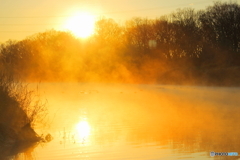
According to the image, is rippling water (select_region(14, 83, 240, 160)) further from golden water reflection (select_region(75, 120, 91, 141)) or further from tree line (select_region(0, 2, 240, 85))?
tree line (select_region(0, 2, 240, 85))

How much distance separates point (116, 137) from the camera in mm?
14000

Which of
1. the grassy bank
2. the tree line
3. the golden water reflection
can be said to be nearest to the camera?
the grassy bank

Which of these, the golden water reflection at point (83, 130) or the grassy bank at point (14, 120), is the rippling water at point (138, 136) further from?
the grassy bank at point (14, 120)

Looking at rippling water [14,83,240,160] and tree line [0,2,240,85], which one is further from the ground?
tree line [0,2,240,85]

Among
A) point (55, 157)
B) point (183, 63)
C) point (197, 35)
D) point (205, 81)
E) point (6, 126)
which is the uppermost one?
point (197, 35)

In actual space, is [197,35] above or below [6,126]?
above

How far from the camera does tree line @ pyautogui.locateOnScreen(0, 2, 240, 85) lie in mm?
62781

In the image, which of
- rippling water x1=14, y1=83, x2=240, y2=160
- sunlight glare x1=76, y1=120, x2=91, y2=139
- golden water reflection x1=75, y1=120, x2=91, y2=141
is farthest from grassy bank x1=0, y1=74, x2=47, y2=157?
sunlight glare x1=76, y1=120, x2=91, y2=139

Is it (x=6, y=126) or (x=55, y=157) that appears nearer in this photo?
(x=55, y=157)

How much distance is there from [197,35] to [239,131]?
5356 centimetres

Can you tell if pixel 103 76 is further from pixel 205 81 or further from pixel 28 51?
pixel 205 81

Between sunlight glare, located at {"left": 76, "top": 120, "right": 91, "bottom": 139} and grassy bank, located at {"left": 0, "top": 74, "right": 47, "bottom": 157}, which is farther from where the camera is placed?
sunlight glare, located at {"left": 76, "top": 120, "right": 91, "bottom": 139}

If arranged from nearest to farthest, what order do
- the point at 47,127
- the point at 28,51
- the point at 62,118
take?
the point at 47,127 → the point at 62,118 → the point at 28,51

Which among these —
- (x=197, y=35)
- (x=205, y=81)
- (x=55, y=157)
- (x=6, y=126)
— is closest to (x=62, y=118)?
(x=6, y=126)
